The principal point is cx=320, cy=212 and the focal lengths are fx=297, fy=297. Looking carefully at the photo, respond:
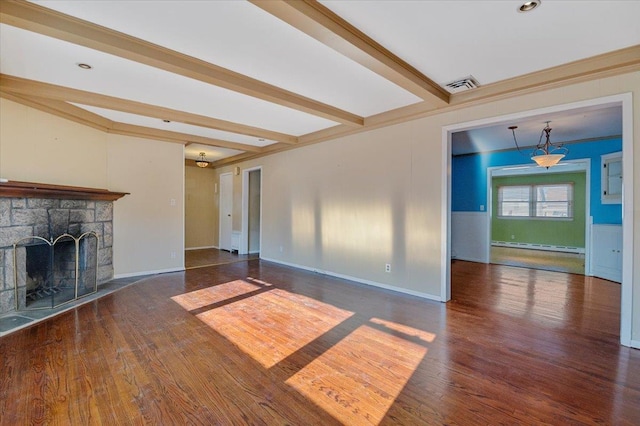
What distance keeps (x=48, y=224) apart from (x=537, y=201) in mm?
11422

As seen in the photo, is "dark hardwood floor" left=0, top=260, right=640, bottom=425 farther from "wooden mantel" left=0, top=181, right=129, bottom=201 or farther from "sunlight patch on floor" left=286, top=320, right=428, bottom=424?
"wooden mantel" left=0, top=181, right=129, bottom=201

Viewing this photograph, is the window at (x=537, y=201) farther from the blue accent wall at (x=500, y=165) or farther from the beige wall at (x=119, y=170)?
the beige wall at (x=119, y=170)

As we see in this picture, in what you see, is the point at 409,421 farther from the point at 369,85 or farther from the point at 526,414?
the point at 369,85

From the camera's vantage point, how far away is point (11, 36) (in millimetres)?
2350

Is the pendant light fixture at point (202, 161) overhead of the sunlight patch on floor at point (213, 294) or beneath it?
overhead

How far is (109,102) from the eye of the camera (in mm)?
3645

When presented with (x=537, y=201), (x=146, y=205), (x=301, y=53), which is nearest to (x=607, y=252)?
(x=537, y=201)

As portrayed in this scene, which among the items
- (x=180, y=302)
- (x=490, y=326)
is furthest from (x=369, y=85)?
(x=180, y=302)

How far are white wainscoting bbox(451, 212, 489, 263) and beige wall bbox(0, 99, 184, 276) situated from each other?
6257 millimetres

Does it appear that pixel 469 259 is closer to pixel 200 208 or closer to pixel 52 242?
pixel 200 208

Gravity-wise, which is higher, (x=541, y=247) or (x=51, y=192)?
(x=51, y=192)

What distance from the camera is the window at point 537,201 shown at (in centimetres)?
868

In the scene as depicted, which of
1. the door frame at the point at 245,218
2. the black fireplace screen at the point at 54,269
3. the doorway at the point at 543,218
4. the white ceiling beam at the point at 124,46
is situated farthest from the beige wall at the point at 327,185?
the doorway at the point at 543,218

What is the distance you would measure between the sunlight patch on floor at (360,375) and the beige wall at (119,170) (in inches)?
162
